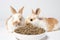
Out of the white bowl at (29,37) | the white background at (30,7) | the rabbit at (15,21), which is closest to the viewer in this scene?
the white bowl at (29,37)

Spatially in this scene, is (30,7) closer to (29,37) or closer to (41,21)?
(41,21)

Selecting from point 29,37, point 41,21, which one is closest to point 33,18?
point 41,21

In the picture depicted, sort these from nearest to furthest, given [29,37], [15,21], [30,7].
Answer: [29,37]
[15,21]
[30,7]

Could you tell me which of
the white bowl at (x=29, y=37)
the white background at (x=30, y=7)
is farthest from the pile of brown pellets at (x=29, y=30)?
the white background at (x=30, y=7)

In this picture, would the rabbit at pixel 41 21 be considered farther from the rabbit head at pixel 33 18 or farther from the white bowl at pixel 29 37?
the white bowl at pixel 29 37

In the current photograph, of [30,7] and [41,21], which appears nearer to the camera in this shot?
[41,21]

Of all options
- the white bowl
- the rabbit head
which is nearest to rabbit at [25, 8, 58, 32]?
the rabbit head

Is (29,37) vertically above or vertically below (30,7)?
below

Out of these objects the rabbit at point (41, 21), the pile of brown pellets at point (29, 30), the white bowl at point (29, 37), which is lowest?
the white bowl at point (29, 37)

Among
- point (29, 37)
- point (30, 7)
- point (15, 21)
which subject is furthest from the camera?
point (30, 7)
